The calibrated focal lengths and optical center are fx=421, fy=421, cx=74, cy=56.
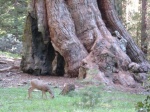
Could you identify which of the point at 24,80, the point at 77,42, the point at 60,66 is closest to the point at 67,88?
the point at 24,80

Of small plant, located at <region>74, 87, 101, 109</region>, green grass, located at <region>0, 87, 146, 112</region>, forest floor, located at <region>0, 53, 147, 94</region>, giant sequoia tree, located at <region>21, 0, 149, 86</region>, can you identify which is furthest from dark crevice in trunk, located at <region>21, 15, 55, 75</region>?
small plant, located at <region>74, 87, 101, 109</region>

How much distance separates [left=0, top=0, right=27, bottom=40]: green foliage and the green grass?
15.9 m

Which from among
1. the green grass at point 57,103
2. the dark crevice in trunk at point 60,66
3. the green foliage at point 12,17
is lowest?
the green grass at point 57,103

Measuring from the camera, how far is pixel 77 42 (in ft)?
57.1

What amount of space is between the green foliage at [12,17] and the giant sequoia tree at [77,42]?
402 inches

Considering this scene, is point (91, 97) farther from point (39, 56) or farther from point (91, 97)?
point (39, 56)

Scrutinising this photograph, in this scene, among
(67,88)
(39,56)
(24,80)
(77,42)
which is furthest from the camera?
(39,56)

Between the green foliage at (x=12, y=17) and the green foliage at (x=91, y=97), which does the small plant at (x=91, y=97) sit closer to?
the green foliage at (x=91, y=97)

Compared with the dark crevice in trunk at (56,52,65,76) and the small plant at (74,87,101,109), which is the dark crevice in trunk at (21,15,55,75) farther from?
the small plant at (74,87,101,109)

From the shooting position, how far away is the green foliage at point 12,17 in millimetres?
28922

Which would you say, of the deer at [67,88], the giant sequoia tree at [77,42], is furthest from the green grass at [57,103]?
the giant sequoia tree at [77,42]

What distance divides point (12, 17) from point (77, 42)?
1295 cm

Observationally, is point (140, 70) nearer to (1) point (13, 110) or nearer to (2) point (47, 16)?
(2) point (47, 16)

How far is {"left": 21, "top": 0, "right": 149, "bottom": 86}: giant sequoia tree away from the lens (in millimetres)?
16598
